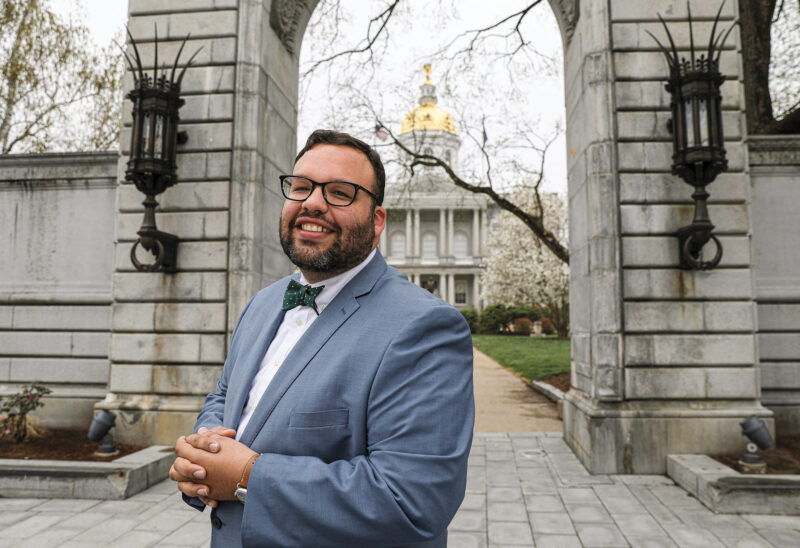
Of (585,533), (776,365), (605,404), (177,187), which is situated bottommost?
(585,533)

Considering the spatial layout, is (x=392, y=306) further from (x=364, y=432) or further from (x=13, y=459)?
(x=13, y=459)

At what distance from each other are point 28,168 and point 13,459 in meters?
4.70

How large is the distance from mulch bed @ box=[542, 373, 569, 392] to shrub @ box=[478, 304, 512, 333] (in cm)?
3057

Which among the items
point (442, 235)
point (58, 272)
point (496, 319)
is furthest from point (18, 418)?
point (442, 235)

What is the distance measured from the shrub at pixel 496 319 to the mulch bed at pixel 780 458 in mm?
39098

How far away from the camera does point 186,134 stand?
7012 millimetres

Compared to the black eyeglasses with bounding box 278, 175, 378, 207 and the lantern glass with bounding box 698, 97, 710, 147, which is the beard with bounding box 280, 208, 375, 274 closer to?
the black eyeglasses with bounding box 278, 175, 378, 207

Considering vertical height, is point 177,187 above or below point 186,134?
below

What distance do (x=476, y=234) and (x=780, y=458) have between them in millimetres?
61958

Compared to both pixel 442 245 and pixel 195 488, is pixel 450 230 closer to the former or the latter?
pixel 442 245

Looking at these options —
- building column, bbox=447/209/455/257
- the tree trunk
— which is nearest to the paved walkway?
the tree trunk

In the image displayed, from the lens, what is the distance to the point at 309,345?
66.8 inches

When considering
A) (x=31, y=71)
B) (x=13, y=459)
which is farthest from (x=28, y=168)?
(x=31, y=71)

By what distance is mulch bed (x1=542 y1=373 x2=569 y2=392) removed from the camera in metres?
13.0
